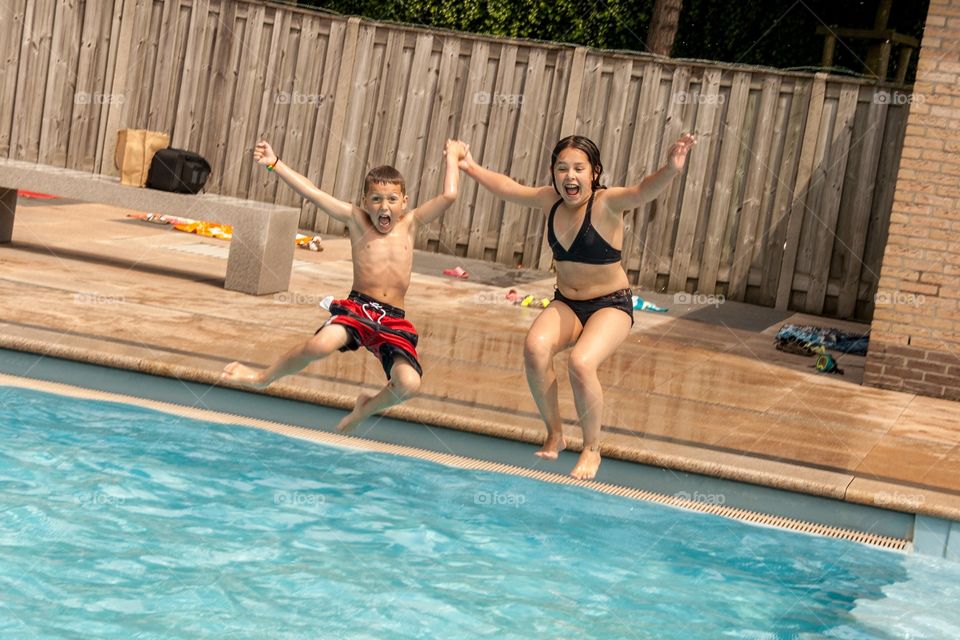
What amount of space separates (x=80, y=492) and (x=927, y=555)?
15.0ft

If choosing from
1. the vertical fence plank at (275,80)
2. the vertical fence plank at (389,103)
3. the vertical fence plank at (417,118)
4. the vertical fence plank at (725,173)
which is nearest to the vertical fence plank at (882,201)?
the vertical fence plank at (725,173)

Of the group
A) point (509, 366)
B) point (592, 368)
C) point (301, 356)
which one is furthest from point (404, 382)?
point (509, 366)

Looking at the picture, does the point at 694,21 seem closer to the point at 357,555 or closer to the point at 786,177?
the point at 786,177

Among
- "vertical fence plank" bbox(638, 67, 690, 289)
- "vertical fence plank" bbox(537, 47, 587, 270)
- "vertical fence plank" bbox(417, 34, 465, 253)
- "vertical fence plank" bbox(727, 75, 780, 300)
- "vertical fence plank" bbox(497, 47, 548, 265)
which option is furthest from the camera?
"vertical fence plank" bbox(417, 34, 465, 253)

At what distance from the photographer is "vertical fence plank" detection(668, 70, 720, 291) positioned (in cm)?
1438

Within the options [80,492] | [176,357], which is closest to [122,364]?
[176,357]

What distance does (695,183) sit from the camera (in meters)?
14.5

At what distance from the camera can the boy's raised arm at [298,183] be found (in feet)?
21.0

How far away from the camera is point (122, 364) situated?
8125mm

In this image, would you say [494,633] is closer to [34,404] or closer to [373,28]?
[34,404]

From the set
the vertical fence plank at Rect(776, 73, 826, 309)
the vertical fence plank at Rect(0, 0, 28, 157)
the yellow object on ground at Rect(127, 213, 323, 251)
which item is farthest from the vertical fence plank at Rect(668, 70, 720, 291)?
the vertical fence plank at Rect(0, 0, 28, 157)

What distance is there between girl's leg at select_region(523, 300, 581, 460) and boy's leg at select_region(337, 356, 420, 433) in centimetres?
58

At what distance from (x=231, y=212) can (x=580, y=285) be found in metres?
5.70

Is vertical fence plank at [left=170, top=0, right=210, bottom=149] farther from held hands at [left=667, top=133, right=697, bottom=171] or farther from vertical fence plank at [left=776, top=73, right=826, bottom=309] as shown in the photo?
held hands at [left=667, top=133, right=697, bottom=171]
